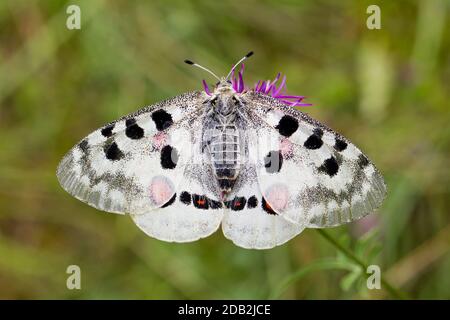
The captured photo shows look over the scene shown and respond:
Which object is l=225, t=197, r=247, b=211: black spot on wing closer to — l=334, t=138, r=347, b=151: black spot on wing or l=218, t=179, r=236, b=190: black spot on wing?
l=218, t=179, r=236, b=190: black spot on wing

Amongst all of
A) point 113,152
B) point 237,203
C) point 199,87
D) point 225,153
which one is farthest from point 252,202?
point 199,87

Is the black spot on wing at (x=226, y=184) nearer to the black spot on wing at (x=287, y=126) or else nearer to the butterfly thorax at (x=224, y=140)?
the butterfly thorax at (x=224, y=140)

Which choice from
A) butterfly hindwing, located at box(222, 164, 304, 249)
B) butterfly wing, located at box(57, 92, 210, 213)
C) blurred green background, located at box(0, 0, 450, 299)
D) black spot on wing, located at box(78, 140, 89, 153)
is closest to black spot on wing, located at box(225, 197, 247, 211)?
butterfly hindwing, located at box(222, 164, 304, 249)

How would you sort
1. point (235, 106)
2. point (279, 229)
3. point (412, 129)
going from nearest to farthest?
point (279, 229), point (235, 106), point (412, 129)

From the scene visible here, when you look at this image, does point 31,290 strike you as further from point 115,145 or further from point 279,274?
point 115,145
